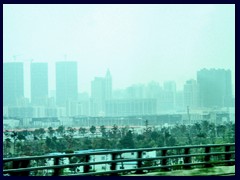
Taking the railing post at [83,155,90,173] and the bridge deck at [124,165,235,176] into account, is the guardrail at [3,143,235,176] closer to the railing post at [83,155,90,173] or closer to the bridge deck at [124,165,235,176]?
the railing post at [83,155,90,173]

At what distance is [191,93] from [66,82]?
5058 mm

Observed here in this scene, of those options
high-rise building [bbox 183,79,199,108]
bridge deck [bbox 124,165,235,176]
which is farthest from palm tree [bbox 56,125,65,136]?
high-rise building [bbox 183,79,199,108]

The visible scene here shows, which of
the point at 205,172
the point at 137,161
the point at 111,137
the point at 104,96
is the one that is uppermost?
the point at 104,96

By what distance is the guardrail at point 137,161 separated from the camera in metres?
8.05

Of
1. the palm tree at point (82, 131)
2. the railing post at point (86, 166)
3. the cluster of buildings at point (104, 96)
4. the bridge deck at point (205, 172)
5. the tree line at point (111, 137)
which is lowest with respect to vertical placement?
the bridge deck at point (205, 172)

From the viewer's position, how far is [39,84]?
12.4 meters

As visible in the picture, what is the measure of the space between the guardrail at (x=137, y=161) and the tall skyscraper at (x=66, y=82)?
3779mm

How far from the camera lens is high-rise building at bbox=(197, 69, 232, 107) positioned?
11.5m

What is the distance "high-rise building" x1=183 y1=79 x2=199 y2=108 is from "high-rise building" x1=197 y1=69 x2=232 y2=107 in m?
0.22

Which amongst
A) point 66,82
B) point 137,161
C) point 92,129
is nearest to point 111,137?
point 92,129

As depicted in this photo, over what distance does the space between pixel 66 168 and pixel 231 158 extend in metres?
5.82

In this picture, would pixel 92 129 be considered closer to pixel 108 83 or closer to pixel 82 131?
pixel 82 131

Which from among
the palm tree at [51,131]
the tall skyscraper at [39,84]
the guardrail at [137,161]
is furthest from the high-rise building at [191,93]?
the palm tree at [51,131]

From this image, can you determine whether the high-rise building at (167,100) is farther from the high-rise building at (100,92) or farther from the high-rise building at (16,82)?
the high-rise building at (16,82)
